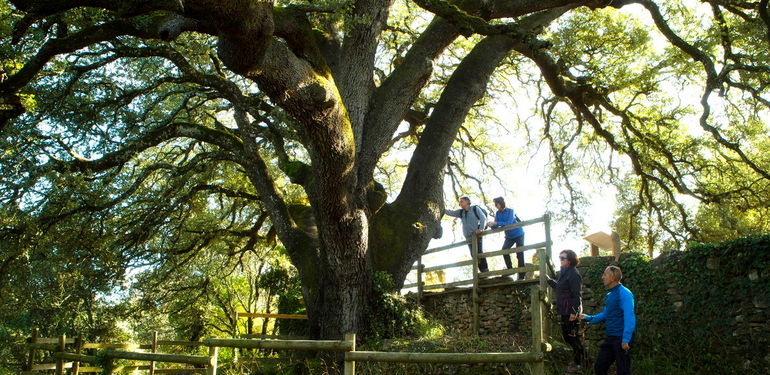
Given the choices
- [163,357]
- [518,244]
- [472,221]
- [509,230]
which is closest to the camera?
[163,357]

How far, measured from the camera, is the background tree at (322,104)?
7.44 metres

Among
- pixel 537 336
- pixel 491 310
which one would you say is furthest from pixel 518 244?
pixel 537 336

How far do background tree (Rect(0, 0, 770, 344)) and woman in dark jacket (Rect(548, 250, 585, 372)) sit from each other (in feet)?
9.91

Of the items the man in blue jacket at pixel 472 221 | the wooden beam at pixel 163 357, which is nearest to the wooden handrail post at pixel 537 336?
the wooden beam at pixel 163 357

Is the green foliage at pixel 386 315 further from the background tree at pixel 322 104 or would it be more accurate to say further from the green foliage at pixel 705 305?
the green foliage at pixel 705 305

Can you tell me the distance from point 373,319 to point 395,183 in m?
9.84

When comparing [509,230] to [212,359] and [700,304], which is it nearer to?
[700,304]

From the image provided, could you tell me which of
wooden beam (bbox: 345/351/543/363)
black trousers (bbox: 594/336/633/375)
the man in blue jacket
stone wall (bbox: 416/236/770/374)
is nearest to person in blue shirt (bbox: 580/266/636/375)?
black trousers (bbox: 594/336/633/375)

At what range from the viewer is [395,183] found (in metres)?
19.8

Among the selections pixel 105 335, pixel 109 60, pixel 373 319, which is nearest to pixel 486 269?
pixel 373 319

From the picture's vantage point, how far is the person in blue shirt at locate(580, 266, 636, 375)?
6520 mm

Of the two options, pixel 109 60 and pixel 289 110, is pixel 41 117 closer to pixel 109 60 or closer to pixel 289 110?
pixel 109 60

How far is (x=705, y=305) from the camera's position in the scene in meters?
8.95

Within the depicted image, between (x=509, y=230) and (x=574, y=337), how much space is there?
360 centimetres
